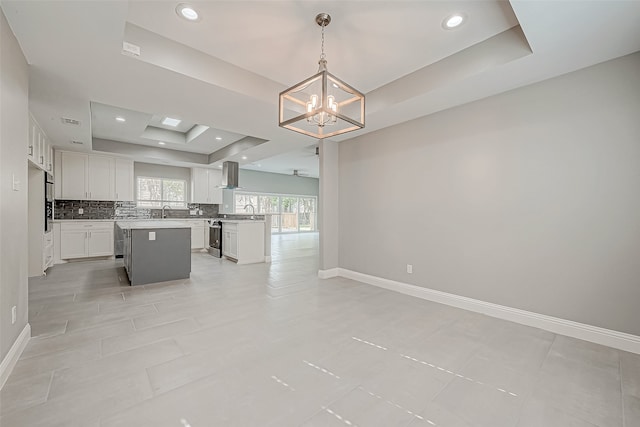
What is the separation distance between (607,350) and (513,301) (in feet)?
2.49

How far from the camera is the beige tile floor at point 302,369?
5.17ft

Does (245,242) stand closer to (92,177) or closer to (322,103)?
(92,177)

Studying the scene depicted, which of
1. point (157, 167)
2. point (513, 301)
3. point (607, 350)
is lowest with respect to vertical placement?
point (607, 350)

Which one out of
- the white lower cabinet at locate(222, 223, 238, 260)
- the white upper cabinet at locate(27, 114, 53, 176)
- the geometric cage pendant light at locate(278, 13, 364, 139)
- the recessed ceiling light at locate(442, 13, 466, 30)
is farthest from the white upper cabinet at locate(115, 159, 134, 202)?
the recessed ceiling light at locate(442, 13, 466, 30)

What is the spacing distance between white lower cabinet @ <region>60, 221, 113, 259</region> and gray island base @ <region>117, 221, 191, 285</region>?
276cm

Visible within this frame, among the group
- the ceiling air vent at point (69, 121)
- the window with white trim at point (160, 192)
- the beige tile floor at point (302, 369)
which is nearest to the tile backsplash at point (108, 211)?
the window with white trim at point (160, 192)

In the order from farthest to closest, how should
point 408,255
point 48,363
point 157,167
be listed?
point 157,167 → point 408,255 → point 48,363

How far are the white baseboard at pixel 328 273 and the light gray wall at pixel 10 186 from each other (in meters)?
3.56

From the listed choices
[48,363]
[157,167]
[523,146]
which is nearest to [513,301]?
[523,146]

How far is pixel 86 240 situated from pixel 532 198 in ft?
26.9

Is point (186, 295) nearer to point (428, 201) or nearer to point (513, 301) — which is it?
point (428, 201)

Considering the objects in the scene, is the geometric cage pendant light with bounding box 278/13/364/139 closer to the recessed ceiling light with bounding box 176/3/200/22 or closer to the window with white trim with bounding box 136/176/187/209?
the recessed ceiling light with bounding box 176/3/200/22

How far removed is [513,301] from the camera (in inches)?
117

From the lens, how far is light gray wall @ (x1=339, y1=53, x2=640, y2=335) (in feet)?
7.88
